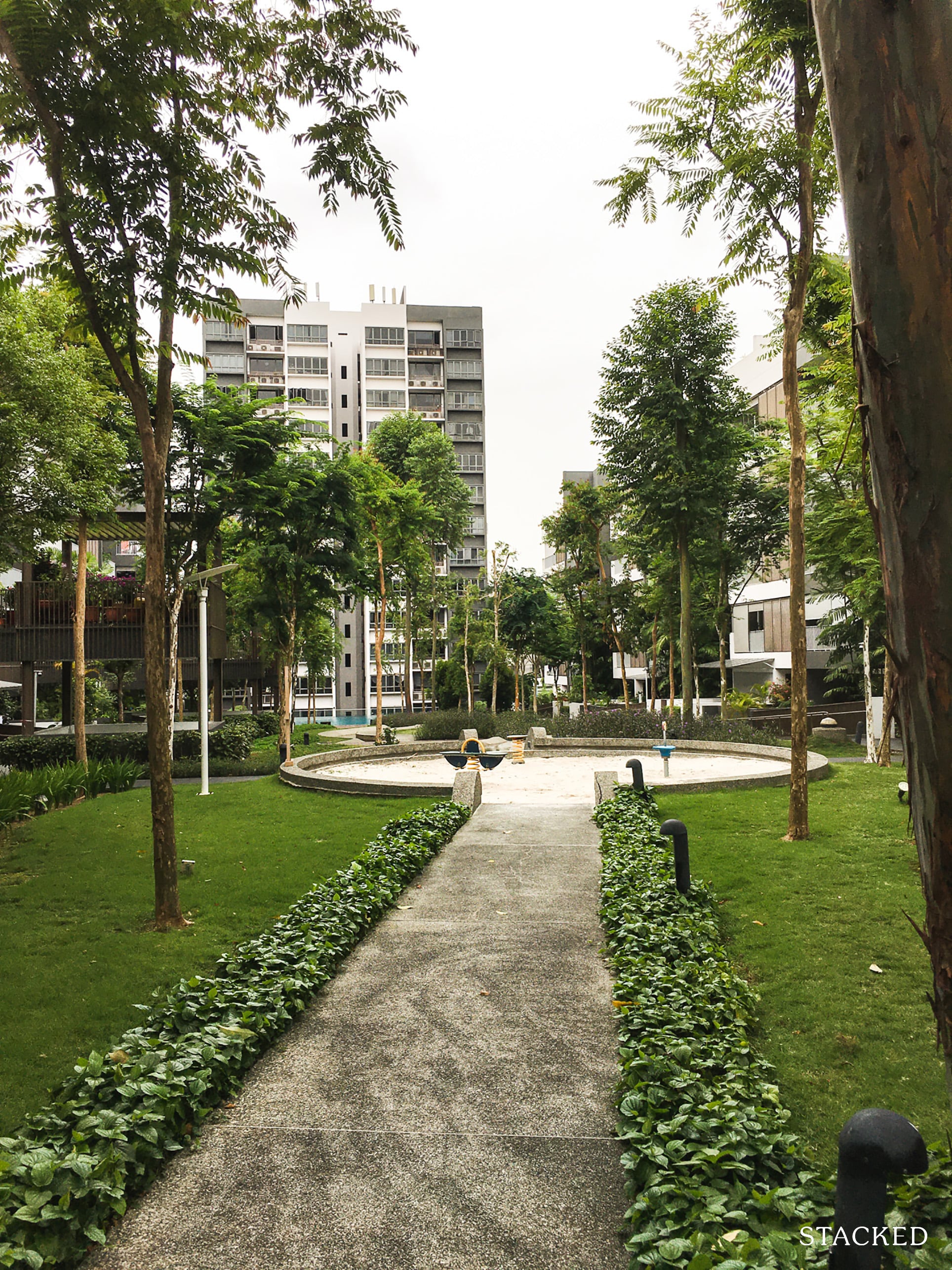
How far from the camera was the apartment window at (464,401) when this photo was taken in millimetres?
76625

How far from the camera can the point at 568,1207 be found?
3.88 meters

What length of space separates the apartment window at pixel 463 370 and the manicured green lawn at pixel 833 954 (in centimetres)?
6828

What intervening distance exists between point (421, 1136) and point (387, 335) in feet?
253

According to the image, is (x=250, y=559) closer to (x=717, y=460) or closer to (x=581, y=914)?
(x=717, y=460)

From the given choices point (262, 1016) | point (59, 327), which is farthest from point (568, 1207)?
point (59, 327)

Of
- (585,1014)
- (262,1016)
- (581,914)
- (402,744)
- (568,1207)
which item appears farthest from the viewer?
(402,744)

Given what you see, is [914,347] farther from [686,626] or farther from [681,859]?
[686,626]

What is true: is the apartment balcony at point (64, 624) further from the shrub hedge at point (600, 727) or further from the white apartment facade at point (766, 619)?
the white apartment facade at point (766, 619)

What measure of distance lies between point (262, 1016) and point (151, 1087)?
49.0 inches

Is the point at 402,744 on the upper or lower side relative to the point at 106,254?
lower

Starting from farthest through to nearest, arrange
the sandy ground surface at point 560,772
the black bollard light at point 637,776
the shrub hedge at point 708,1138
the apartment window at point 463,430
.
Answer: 1. the apartment window at point 463,430
2. the sandy ground surface at point 560,772
3. the black bollard light at point 637,776
4. the shrub hedge at point 708,1138

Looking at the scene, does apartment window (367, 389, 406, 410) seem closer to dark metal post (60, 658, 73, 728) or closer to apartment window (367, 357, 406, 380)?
apartment window (367, 357, 406, 380)

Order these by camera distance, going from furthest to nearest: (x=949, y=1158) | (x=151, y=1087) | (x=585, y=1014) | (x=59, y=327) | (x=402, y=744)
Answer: (x=402, y=744) < (x=59, y=327) < (x=585, y=1014) < (x=151, y=1087) < (x=949, y=1158)

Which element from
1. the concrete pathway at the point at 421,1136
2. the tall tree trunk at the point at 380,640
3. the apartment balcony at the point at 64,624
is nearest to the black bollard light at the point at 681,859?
the concrete pathway at the point at 421,1136
